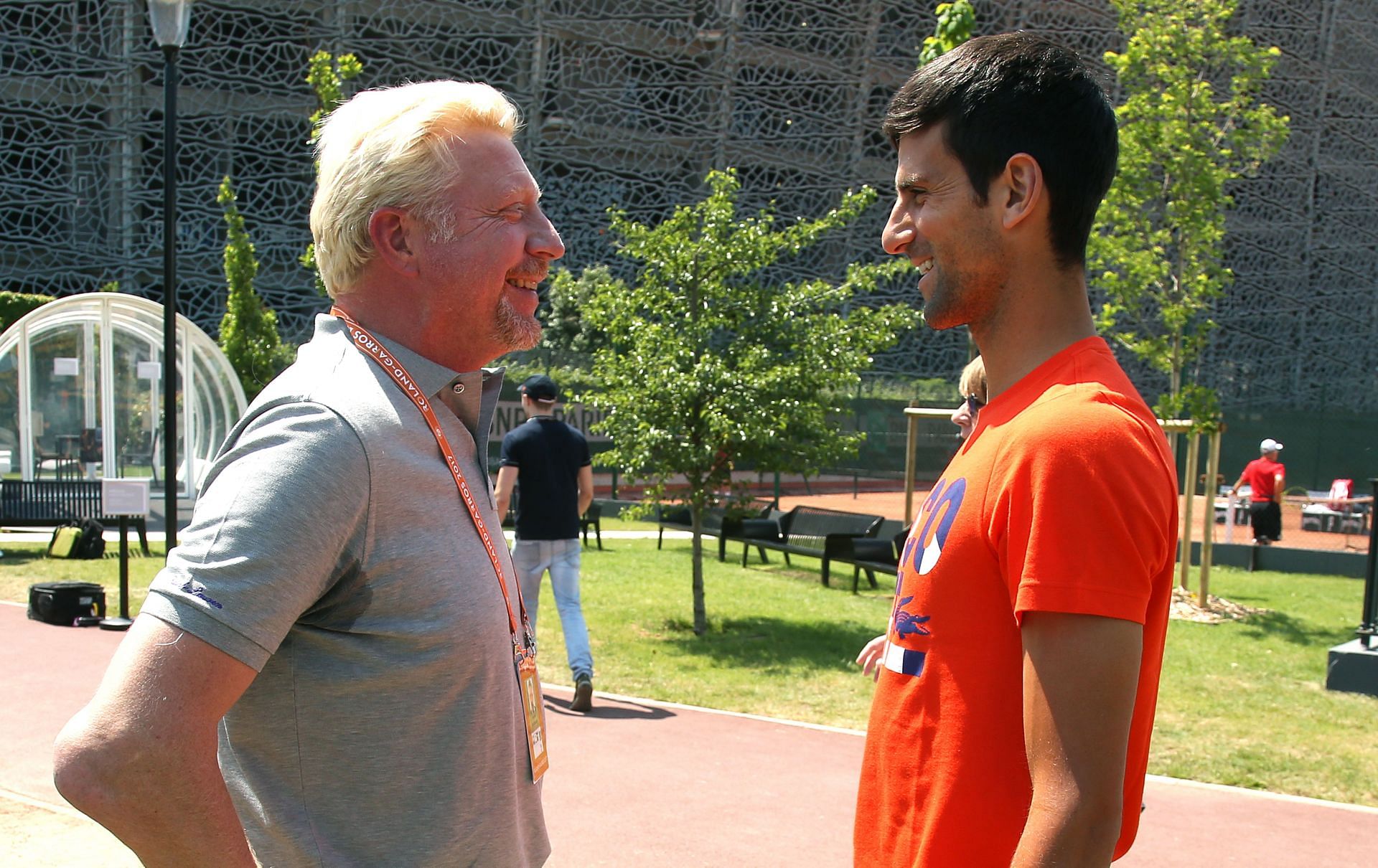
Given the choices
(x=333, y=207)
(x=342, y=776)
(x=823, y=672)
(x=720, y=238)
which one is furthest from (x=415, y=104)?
(x=720, y=238)

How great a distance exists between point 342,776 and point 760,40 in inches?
1544

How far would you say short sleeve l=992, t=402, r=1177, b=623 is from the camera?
4.82 ft

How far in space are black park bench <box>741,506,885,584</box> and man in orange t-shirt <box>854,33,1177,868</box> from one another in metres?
13.6

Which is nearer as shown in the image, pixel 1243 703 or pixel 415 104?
pixel 415 104

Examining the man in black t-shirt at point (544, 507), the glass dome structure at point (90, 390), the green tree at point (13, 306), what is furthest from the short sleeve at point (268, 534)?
the green tree at point (13, 306)

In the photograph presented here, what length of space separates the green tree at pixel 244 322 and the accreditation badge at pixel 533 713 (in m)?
22.8

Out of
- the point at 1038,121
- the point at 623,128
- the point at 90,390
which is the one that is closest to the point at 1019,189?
the point at 1038,121

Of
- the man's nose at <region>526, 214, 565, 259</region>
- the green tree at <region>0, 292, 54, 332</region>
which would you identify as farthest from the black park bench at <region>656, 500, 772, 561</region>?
the green tree at <region>0, 292, 54, 332</region>

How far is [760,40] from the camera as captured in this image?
38281 millimetres

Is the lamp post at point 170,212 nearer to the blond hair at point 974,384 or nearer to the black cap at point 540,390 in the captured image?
the black cap at point 540,390

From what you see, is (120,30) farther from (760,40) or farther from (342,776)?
(342,776)

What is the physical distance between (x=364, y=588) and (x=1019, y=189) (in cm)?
113

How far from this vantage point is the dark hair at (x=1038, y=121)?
1703mm

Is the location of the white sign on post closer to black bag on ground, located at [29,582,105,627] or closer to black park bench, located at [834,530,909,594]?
black bag on ground, located at [29,582,105,627]
